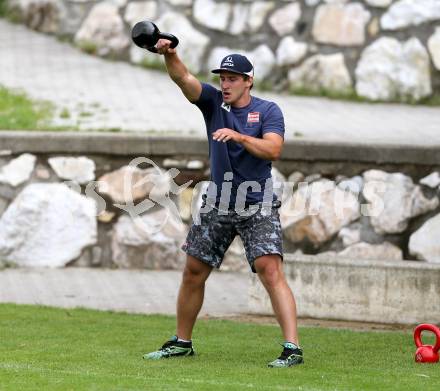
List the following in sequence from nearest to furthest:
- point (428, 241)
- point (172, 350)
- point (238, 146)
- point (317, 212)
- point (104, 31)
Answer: point (238, 146) < point (172, 350) < point (428, 241) < point (317, 212) < point (104, 31)

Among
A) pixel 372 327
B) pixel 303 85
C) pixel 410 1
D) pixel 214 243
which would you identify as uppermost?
pixel 410 1

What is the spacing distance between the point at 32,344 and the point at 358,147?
3938mm

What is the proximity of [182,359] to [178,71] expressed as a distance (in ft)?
5.62

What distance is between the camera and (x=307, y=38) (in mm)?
13695

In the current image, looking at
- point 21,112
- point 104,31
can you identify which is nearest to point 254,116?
point 21,112

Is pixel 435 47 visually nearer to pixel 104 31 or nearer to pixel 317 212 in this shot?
pixel 317 212

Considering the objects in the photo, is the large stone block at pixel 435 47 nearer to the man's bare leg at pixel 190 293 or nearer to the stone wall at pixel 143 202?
the stone wall at pixel 143 202

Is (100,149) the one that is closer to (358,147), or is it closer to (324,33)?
(358,147)

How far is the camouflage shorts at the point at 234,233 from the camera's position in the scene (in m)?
7.74

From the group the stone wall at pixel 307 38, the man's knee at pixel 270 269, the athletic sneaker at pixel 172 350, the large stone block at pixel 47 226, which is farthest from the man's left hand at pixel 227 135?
the stone wall at pixel 307 38

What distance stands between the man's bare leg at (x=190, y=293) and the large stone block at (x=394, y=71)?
5956 millimetres

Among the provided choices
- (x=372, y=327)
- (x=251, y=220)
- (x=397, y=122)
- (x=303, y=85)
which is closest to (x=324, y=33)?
(x=303, y=85)

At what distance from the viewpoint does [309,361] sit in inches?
307

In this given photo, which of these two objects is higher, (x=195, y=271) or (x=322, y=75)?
(x=322, y=75)
